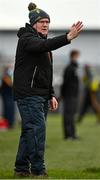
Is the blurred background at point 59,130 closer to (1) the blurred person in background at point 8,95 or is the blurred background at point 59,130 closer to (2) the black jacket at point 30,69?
(1) the blurred person in background at point 8,95

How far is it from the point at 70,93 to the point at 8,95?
16.5 ft

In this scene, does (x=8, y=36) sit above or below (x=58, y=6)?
below

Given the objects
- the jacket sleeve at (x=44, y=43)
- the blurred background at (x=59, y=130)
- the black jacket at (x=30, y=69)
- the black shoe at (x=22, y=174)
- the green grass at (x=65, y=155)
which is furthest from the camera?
the blurred background at (x=59, y=130)

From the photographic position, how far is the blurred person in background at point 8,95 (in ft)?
83.0

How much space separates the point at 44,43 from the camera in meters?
10.6

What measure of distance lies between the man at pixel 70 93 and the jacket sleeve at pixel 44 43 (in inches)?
391

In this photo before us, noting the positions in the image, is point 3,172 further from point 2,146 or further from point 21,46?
point 2,146

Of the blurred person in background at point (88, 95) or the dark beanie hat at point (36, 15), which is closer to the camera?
the dark beanie hat at point (36, 15)

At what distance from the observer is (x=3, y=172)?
11.9 m

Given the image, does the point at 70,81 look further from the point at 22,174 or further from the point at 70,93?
the point at 22,174

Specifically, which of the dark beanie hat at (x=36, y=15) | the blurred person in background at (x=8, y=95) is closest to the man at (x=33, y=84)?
the dark beanie hat at (x=36, y=15)

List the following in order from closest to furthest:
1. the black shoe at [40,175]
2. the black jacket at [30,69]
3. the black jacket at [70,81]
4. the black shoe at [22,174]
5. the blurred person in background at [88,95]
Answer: the black jacket at [30,69] → the black shoe at [40,175] → the black shoe at [22,174] → the black jacket at [70,81] → the blurred person in background at [88,95]

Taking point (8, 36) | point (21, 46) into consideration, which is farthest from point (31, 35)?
point (8, 36)

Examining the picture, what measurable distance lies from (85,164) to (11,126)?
38.8 ft
